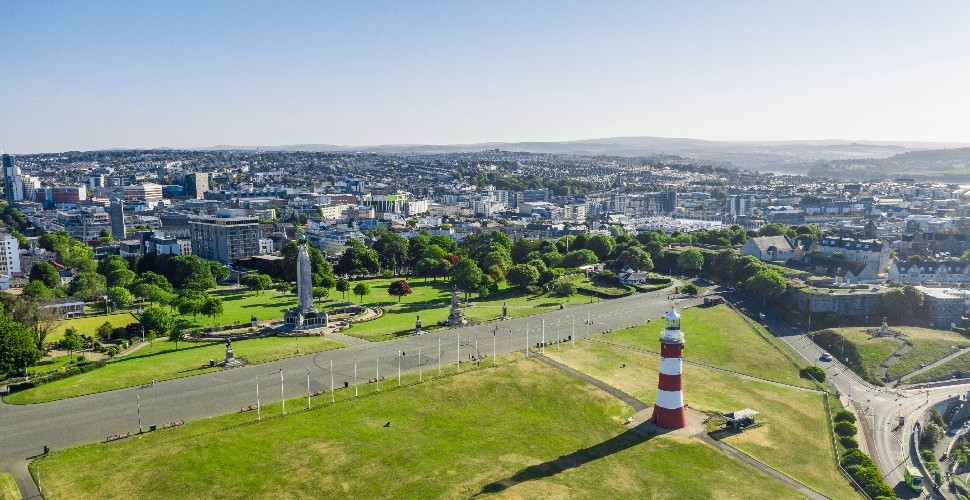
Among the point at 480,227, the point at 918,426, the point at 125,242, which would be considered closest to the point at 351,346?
the point at 918,426

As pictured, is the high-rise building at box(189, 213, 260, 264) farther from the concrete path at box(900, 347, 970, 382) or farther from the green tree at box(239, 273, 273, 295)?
the concrete path at box(900, 347, 970, 382)

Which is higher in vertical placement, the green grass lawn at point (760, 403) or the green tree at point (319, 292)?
the green tree at point (319, 292)

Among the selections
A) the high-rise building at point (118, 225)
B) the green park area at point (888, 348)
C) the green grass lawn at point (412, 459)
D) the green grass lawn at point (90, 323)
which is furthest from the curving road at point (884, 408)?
the high-rise building at point (118, 225)

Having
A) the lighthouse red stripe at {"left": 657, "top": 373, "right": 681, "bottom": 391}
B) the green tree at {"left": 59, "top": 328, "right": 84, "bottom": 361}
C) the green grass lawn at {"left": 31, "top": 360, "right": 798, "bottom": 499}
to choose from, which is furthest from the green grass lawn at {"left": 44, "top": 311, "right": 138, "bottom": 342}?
the lighthouse red stripe at {"left": 657, "top": 373, "right": 681, "bottom": 391}

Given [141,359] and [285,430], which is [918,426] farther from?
[141,359]

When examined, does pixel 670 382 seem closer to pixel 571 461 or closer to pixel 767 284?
pixel 571 461

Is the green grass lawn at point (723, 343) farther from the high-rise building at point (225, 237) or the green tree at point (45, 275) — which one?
the high-rise building at point (225, 237)
